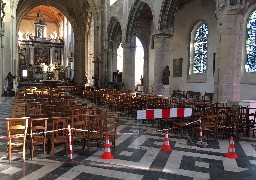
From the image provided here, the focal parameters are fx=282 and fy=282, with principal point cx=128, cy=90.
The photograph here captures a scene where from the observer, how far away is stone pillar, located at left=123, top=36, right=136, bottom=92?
23.4 metres

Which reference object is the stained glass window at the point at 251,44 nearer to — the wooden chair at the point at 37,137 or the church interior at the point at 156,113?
the church interior at the point at 156,113

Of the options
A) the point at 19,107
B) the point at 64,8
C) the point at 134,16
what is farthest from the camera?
the point at 64,8

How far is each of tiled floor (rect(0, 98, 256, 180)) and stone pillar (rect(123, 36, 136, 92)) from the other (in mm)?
15643

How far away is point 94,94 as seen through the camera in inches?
805

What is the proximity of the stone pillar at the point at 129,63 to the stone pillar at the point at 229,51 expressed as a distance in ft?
40.1

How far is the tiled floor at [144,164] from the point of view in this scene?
5.38 metres

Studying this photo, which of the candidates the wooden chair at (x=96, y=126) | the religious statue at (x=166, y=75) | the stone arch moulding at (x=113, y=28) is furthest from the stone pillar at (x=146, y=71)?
the wooden chair at (x=96, y=126)

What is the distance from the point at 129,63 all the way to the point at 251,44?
9575mm

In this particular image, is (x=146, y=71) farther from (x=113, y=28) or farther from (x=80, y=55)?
(x=80, y=55)

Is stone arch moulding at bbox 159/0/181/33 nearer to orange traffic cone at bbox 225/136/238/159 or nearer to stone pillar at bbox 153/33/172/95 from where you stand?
stone pillar at bbox 153/33/172/95

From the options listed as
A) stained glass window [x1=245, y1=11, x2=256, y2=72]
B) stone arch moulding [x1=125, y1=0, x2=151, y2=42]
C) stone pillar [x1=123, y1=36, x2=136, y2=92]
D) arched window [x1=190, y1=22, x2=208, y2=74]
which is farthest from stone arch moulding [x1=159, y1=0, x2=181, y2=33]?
stone pillar [x1=123, y1=36, x2=136, y2=92]

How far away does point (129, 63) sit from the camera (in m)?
23.6

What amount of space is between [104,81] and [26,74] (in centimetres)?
2448

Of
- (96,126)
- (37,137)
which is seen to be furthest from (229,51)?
(37,137)
